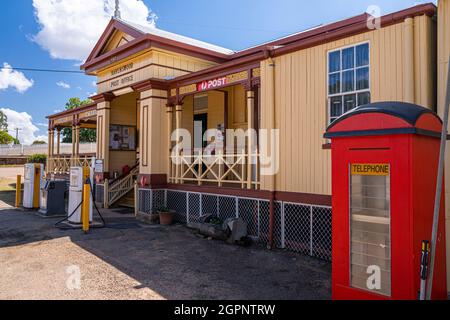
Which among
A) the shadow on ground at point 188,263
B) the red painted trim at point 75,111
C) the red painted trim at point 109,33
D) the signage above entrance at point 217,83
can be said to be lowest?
the shadow on ground at point 188,263

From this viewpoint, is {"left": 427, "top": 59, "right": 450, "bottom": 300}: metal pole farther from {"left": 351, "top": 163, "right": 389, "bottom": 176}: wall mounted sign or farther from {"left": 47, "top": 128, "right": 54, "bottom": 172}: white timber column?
{"left": 47, "top": 128, "right": 54, "bottom": 172}: white timber column

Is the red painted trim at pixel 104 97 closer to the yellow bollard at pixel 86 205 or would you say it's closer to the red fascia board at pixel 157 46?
the red fascia board at pixel 157 46

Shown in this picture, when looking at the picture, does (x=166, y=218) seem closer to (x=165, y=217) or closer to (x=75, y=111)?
(x=165, y=217)

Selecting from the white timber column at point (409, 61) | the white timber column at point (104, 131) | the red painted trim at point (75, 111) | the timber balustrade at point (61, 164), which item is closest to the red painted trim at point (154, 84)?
the white timber column at point (104, 131)

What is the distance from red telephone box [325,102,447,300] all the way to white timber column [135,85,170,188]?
7589 mm

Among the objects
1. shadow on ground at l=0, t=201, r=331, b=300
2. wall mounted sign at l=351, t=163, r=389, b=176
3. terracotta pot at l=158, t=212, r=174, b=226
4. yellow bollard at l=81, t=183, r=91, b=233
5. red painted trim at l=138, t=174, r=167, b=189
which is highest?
wall mounted sign at l=351, t=163, r=389, b=176

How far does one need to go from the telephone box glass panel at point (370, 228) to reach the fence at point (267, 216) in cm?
265

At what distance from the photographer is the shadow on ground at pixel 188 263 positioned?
5.32 meters

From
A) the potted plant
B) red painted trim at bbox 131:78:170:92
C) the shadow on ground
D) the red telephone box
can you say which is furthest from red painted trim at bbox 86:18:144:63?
the red telephone box

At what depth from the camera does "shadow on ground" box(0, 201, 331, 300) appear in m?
5.32

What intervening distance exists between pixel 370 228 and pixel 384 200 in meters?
0.37

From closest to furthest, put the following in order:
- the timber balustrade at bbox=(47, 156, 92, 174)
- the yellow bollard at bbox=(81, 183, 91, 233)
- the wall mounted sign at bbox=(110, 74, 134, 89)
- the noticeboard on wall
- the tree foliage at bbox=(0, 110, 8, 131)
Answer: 1. the yellow bollard at bbox=(81, 183, 91, 233)
2. the wall mounted sign at bbox=(110, 74, 134, 89)
3. the noticeboard on wall
4. the timber balustrade at bbox=(47, 156, 92, 174)
5. the tree foliage at bbox=(0, 110, 8, 131)

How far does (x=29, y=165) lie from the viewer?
1315 cm

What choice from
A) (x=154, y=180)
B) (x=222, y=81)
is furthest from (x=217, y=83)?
(x=154, y=180)
